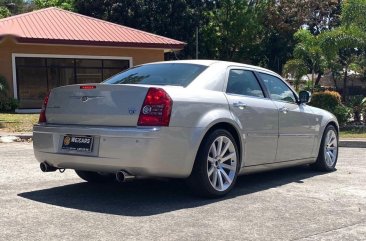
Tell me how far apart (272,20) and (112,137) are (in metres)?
31.9

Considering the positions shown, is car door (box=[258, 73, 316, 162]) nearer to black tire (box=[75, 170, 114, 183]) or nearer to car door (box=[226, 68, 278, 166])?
car door (box=[226, 68, 278, 166])

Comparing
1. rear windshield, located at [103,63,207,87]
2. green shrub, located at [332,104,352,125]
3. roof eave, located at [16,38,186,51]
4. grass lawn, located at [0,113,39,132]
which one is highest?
roof eave, located at [16,38,186,51]

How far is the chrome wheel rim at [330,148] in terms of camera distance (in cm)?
820

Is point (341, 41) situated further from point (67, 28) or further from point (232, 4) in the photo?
point (232, 4)

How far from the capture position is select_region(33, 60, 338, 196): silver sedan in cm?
543

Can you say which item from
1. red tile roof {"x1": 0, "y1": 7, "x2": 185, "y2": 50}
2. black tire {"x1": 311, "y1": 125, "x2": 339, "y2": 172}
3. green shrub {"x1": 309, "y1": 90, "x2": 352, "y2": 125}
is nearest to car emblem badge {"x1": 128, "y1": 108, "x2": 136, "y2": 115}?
black tire {"x1": 311, "y1": 125, "x2": 339, "y2": 172}

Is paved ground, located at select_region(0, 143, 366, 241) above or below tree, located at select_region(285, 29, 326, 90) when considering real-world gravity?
below

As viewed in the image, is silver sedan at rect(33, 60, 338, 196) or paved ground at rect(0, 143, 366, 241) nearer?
paved ground at rect(0, 143, 366, 241)

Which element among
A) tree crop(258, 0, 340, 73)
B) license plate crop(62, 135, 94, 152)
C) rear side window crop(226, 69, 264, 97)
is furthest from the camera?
tree crop(258, 0, 340, 73)

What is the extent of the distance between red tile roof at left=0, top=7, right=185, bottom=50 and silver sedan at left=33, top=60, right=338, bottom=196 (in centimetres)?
1508

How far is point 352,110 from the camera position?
15.8 metres

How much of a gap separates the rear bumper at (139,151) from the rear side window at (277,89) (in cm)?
187

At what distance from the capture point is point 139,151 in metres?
5.32

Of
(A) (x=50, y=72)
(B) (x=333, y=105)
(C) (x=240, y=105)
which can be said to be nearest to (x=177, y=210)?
(C) (x=240, y=105)
